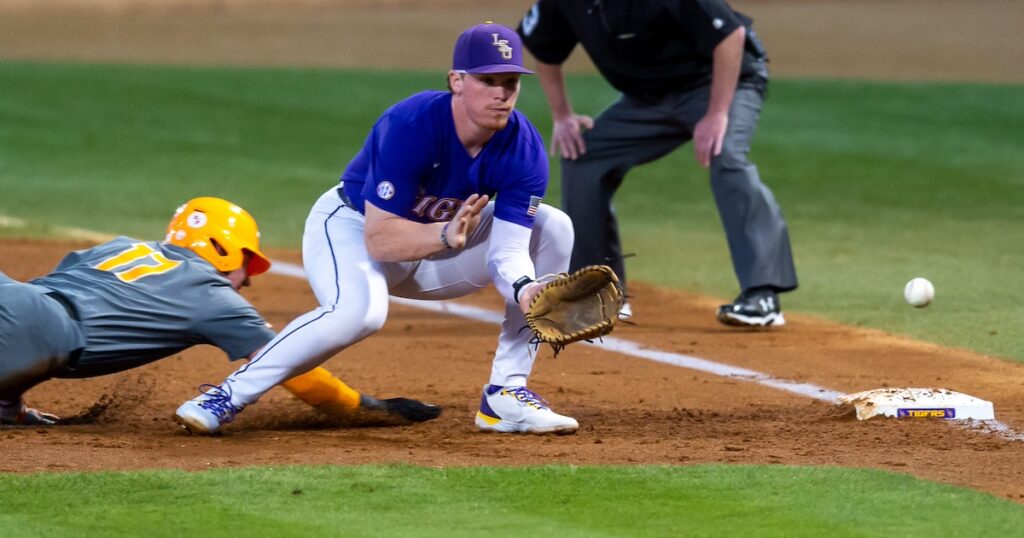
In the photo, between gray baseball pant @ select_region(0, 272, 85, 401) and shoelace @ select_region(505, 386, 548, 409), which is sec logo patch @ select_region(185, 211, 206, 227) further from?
shoelace @ select_region(505, 386, 548, 409)

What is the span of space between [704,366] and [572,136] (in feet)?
6.00

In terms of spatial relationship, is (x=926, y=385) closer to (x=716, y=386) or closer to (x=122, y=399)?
(x=716, y=386)

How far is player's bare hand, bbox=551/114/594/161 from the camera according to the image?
8.18 m

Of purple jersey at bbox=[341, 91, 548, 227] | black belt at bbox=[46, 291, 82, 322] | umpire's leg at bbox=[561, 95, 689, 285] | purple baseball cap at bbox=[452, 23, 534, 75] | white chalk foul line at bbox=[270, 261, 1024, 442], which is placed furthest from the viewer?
umpire's leg at bbox=[561, 95, 689, 285]

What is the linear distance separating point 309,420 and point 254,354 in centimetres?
53

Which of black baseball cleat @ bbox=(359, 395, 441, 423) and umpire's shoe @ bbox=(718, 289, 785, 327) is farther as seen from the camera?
umpire's shoe @ bbox=(718, 289, 785, 327)

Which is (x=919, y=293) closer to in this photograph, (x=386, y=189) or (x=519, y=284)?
(x=519, y=284)

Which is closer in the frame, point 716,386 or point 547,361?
point 716,386

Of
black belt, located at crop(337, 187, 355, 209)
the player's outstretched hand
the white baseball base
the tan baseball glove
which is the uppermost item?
black belt, located at crop(337, 187, 355, 209)

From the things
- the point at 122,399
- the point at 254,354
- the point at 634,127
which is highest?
the point at 634,127

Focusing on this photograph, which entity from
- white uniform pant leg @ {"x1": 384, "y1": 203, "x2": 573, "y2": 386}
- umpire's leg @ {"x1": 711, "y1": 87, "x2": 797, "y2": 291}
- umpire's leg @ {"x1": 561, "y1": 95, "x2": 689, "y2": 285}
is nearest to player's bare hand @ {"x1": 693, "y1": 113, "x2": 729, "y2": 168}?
umpire's leg @ {"x1": 711, "y1": 87, "x2": 797, "y2": 291}

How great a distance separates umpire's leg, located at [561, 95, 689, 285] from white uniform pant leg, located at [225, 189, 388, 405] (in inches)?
116

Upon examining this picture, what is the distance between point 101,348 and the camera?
534cm

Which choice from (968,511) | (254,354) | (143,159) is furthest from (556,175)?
(968,511)
